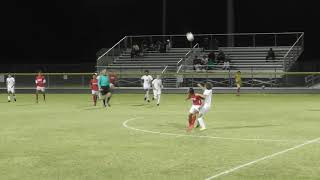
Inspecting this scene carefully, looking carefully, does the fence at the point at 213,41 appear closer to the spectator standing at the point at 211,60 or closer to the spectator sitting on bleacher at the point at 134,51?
the spectator sitting on bleacher at the point at 134,51

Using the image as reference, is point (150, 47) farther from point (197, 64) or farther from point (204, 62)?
point (197, 64)

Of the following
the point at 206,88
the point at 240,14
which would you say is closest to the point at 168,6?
the point at 240,14

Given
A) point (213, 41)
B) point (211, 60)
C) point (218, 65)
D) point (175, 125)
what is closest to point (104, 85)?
point (175, 125)

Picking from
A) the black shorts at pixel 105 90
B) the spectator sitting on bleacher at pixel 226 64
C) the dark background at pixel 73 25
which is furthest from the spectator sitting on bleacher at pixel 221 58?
the black shorts at pixel 105 90

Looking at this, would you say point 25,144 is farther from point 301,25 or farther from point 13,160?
point 301,25

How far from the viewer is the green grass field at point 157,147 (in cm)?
1114

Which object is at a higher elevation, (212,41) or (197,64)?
(212,41)

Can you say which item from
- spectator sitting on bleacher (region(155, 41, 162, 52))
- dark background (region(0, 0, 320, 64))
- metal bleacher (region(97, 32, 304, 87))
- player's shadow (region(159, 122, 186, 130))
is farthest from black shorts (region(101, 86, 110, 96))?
dark background (region(0, 0, 320, 64))

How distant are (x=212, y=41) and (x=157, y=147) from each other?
34.2 meters

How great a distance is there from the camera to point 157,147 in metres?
14.5

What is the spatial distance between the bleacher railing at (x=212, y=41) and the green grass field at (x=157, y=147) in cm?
2440

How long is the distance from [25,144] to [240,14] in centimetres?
4616

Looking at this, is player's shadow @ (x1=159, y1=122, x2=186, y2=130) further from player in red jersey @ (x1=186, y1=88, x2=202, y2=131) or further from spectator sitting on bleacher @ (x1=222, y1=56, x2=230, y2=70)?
spectator sitting on bleacher @ (x1=222, y1=56, x2=230, y2=70)

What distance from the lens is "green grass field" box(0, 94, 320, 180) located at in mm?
11141
